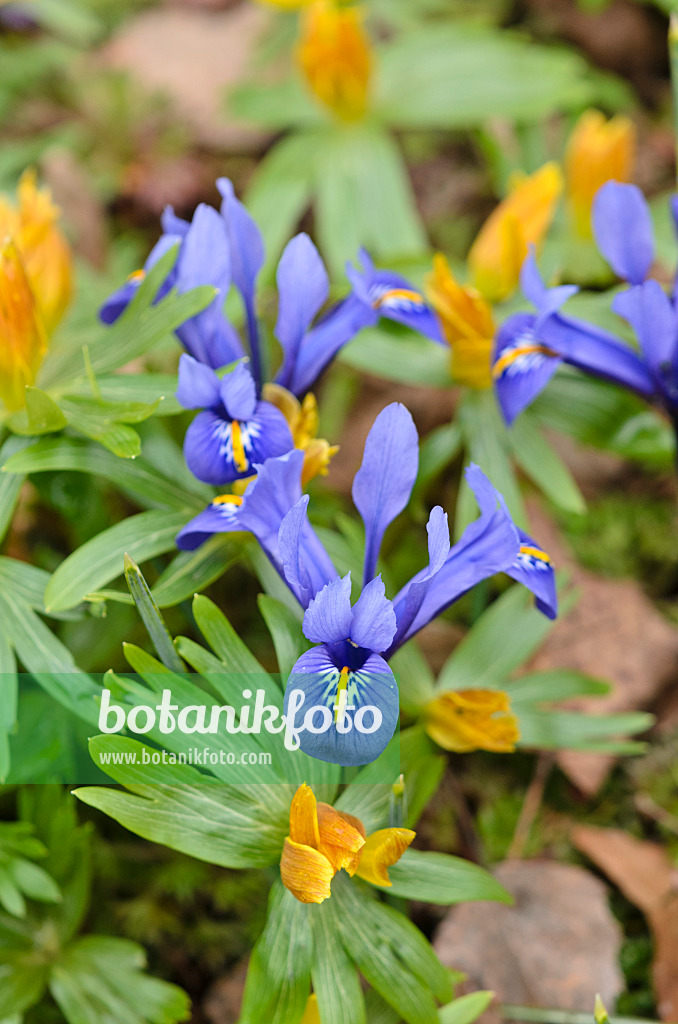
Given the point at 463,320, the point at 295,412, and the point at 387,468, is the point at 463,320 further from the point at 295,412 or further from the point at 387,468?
the point at 387,468

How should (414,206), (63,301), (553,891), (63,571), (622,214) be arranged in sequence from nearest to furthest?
(63,571), (622,214), (553,891), (63,301), (414,206)

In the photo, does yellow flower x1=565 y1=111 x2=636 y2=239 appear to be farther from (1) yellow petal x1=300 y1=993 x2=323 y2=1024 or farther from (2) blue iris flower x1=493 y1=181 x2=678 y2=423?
(1) yellow petal x1=300 y1=993 x2=323 y2=1024

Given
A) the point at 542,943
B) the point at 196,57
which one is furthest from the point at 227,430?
the point at 196,57

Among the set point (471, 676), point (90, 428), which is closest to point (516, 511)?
Result: point (471, 676)

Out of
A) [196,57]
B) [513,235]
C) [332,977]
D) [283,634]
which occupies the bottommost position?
[332,977]

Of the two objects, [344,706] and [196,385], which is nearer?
[344,706]

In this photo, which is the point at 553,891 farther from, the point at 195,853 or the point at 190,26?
the point at 190,26
